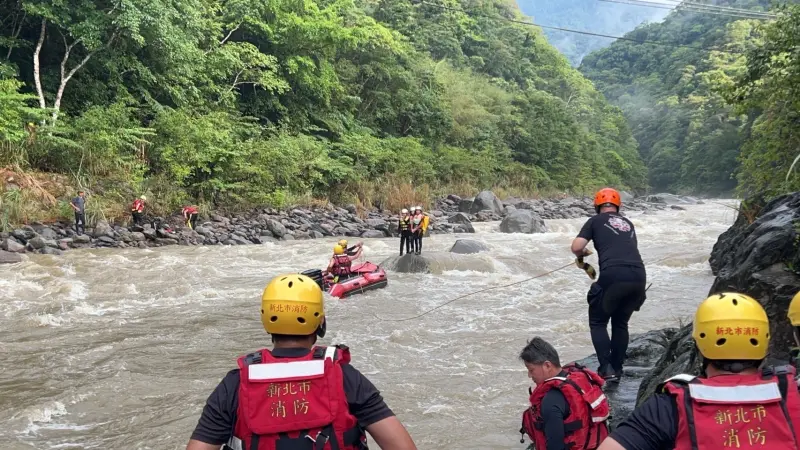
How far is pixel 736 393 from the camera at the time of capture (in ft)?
5.45

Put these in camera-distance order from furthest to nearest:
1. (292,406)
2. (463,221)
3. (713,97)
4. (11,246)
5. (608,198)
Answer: (713,97) → (463,221) → (11,246) → (608,198) → (292,406)

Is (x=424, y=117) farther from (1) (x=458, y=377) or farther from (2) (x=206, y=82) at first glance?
(1) (x=458, y=377)

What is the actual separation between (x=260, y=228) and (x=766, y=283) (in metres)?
14.6

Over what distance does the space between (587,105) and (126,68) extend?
4236 cm

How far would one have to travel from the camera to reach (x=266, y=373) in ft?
6.25

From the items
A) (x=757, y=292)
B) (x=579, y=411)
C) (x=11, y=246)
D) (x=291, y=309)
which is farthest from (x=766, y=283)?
(x=11, y=246)

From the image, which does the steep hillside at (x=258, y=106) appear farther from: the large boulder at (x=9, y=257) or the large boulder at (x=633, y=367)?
the large boulder at (x=633, y=367)

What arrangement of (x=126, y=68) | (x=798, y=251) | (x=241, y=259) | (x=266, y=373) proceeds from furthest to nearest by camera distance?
(x=126, y=68) < (x=241, y=259) < (x=798, y=251) < (x=266, y=373)

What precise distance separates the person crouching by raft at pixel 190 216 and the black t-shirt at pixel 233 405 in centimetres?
1545

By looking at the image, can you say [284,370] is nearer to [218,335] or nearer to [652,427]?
[652,427]

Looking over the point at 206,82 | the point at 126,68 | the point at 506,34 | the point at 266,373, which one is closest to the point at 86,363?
the point at 266,373

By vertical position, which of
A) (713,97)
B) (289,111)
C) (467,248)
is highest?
(713,97)

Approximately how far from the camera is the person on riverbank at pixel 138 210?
15586 millimetres

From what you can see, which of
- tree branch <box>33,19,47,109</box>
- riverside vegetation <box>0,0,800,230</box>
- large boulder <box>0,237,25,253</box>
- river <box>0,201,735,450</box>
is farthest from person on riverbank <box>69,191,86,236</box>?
tree branch <box>33,19,47,109</box>
